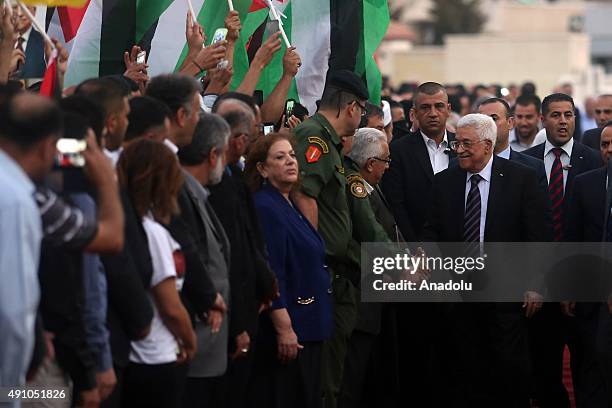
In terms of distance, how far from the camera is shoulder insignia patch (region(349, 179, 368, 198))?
32.5ft

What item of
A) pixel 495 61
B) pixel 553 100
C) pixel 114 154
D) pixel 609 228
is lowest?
pixel 609 228

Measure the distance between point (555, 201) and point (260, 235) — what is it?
4.06m

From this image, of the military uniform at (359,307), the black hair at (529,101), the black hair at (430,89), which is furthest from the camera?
the black hair at (529,101)

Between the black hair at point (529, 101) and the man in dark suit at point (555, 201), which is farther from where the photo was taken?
the black hair at point (529, 101)

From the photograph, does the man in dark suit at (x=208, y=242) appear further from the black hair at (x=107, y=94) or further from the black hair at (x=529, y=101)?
the black hair at (x=529, y=101)

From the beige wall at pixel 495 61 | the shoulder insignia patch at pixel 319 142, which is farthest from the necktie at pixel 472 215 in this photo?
the beige wall at pixel 495 61

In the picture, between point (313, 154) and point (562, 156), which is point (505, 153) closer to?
point (562, 156)

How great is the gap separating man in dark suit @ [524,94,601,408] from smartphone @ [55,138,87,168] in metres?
5.97

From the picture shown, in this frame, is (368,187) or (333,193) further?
(368,187)

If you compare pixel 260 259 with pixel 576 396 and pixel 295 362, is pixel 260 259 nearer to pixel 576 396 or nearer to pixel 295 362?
pixel 295 362

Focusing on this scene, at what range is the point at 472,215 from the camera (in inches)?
413

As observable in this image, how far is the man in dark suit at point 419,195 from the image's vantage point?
11.0 metres

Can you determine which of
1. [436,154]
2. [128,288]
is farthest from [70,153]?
[436,154]

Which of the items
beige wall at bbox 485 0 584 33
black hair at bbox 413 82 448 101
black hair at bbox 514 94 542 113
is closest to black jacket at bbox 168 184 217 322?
black hair at bbox 413 82 448 101
